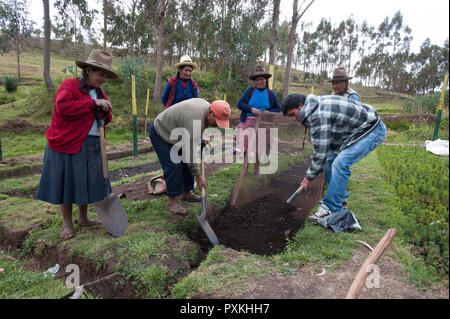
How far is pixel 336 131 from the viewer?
9.81 ft

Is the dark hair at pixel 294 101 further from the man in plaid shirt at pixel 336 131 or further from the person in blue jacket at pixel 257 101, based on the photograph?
the person in blue jacket at pixel 257 101

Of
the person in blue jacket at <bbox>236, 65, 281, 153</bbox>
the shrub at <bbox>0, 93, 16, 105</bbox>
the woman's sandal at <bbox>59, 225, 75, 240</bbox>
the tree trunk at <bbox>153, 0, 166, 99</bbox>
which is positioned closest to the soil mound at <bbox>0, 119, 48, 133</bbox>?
the tree trunk at <bbox>153, 0, 166, 99</bbox>

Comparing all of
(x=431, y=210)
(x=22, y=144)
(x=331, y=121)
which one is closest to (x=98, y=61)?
(x=331, y=121)

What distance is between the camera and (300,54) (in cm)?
5794

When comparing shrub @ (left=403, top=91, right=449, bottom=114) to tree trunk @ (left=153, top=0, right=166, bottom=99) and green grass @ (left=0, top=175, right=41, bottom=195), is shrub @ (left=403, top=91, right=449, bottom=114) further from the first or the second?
green grass @ (left=0, top=175, right=41, bottom=195)

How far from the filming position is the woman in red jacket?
8.89 feet

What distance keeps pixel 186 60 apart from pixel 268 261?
11.0 ft

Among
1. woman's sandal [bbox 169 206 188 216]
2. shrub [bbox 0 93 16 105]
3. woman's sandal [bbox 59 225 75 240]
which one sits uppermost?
shrub [bbox 0 93 16 105]

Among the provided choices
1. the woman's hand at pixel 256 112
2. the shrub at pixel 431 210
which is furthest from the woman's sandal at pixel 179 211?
the shrub at pixel 431 210

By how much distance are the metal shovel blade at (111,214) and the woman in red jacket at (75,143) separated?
5.2 inches

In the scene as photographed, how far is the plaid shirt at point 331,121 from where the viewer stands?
2.80 metres

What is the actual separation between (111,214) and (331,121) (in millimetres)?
2522
